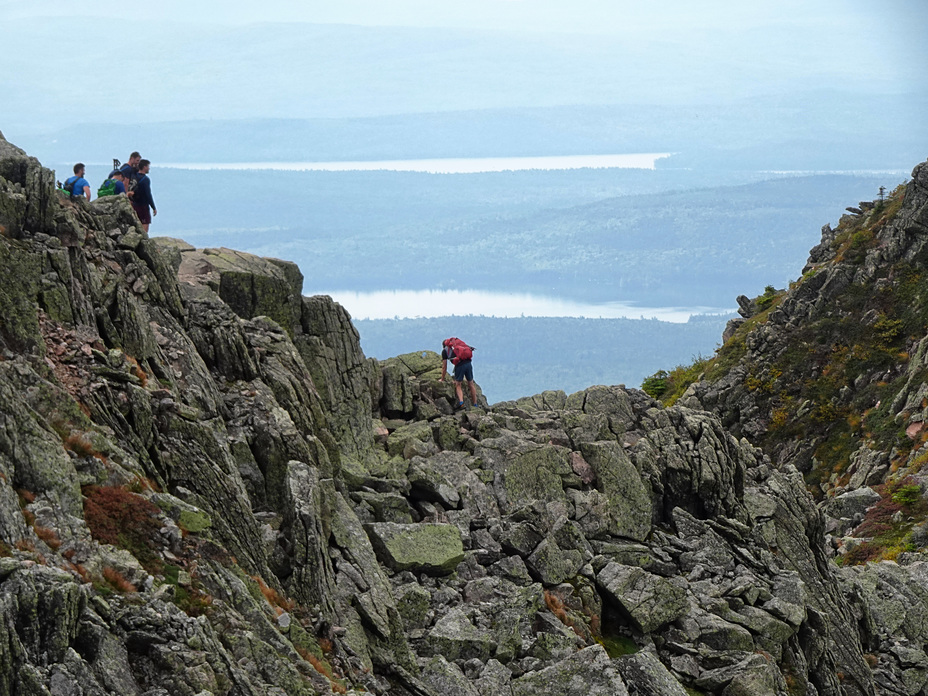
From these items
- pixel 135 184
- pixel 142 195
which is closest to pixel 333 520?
pixel 142 195

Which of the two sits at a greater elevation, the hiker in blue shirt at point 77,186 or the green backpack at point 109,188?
the green backpack at point 109,188

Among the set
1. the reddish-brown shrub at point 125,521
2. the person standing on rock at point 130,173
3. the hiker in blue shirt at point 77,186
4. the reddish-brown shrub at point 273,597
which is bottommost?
the reddish-brown shrub at point 273,597

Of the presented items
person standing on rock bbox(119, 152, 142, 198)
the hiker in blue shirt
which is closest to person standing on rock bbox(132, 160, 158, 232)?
person standing on rock bbox(119, 152, 142, 198)

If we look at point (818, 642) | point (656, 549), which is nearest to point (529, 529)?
point (656, 549)

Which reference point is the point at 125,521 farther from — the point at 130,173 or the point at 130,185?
the point at 130,173

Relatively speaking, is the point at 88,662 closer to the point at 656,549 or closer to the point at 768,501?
the point at 656,549

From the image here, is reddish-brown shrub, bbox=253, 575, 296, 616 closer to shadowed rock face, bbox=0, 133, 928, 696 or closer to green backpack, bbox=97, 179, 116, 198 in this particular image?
shadowed rock face, bbox=0, 133, 928, 696

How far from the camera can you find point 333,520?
29.2 meters

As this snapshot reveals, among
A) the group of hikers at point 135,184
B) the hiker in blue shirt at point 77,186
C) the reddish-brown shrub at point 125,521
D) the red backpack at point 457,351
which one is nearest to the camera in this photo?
the reddish-brown shrub at point 125,521

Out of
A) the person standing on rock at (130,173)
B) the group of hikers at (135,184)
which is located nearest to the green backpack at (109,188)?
the group of hikers at (135,184)

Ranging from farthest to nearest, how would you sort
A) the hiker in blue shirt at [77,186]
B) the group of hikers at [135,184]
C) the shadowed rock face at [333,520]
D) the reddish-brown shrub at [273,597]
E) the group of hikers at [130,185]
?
the group of hikers at [135,184]
the group of hikers at [130,185]
the hiker in blue shirt at [77,186]
the reddish-brown shrub at [273,597]
the shadowed rock face at [333,520]

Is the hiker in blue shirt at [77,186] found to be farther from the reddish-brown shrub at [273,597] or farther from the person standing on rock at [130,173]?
the reddish-brown shrub at [273,597]

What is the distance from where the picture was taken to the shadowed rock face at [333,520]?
20297mm

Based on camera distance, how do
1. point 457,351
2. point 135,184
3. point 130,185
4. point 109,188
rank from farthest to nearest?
point 457,351 → point 130,185 → point 135,184 → point 109,188
